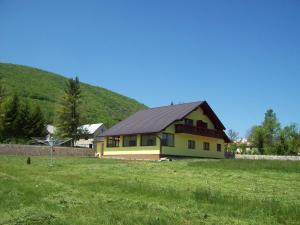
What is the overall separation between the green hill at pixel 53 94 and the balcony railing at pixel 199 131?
59.1 meters

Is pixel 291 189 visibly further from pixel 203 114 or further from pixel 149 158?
pixel 203 114

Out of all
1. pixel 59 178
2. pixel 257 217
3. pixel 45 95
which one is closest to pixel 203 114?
pixel 59 178

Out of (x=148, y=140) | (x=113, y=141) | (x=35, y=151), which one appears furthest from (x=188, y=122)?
(x=35, y=151)

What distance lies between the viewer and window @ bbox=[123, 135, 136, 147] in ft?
184

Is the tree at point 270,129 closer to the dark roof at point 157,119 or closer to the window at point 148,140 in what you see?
the dark roof at point 157,119

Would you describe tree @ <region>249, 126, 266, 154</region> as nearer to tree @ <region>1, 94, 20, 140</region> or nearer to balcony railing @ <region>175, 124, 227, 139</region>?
balcony railing @ <region>175, 124, 227, 139</region>

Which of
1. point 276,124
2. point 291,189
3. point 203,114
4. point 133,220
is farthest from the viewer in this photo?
point 276,124

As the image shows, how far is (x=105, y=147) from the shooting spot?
6119cm

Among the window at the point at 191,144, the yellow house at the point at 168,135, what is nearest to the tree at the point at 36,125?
the yellow house at the point at 168,135

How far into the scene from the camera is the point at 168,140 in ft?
175

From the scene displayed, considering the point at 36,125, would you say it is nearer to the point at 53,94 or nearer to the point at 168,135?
the point at 168,135

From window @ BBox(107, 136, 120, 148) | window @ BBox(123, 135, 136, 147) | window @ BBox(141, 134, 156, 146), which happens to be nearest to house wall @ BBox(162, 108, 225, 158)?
window @ BBox(141, 134, 156, 146)

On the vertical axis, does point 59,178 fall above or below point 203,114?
below

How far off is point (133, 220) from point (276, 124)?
280ft
